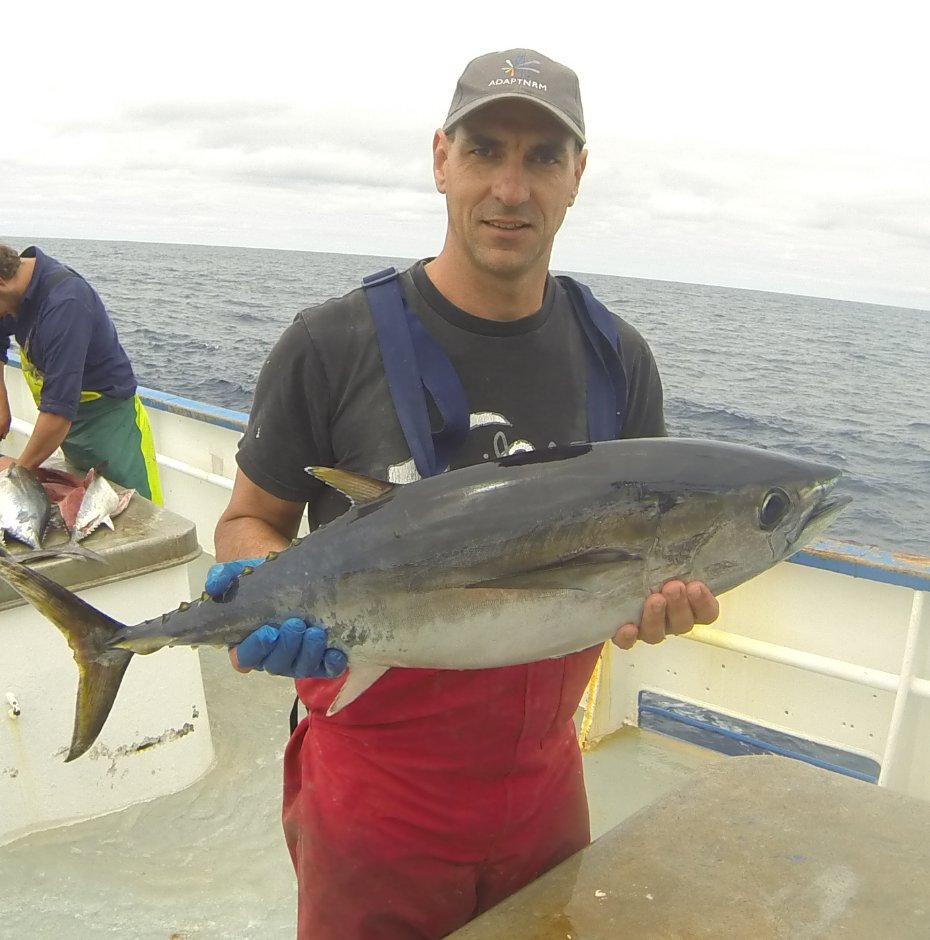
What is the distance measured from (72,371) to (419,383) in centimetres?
339

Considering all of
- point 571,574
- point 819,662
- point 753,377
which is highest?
point 571,574

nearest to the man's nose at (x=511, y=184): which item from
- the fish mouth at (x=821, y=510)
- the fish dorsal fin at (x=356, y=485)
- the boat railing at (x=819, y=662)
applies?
the fish dorsal fin at (x=356, y=485)

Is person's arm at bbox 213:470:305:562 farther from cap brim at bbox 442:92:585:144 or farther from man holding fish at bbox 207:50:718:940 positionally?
cap brim at bbox 442:92:585:144

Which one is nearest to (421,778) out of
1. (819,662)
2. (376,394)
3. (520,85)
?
(376,394)

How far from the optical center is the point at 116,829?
3.71 meters

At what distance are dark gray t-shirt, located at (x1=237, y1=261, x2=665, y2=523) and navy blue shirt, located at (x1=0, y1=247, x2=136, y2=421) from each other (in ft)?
9.68

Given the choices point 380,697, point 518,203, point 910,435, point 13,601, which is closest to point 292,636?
point 380,697

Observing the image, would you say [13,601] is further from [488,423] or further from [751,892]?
[751,892]

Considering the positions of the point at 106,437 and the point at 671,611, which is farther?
the point at 106,437

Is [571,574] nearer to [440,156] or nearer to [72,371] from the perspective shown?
[440,156]

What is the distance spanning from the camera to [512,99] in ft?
6.86

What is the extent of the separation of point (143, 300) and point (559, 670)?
45.5m

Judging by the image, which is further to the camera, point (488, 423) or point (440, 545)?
point (488, 423)

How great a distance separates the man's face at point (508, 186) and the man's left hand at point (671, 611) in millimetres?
915
